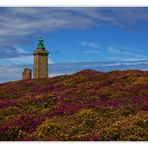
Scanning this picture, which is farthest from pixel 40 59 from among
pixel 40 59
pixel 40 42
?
pixel 40 42

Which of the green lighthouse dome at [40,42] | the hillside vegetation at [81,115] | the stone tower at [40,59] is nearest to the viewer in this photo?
the hillside vegetation at [81,115]

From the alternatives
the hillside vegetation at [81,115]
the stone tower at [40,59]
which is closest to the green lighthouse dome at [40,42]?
the stone tower at [40,59]

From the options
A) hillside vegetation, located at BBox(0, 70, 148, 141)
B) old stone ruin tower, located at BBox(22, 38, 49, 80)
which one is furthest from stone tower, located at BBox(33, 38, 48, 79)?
hillside vegetation, located at BBox(0, 70, 148, 141)

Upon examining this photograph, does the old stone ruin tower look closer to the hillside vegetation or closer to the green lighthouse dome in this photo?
the green lighthouse dome

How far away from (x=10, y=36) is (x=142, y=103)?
7.11 metres

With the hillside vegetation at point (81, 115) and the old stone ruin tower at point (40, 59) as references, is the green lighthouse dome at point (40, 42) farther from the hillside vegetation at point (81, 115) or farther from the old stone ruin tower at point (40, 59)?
the hillside vegetation at point (81, 115)

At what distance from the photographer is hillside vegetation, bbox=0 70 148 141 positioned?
48.9ft

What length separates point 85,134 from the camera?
48.9ft

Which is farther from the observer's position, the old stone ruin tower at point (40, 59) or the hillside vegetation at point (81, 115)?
the old stone ruin tower at point (40, 59)

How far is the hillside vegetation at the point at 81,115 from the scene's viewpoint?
14914 mm

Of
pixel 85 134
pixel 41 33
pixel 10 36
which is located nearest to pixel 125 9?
pixel 41 33

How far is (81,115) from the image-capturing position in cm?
1697

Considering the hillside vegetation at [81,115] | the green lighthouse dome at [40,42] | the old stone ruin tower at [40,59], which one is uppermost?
the green lighthouse dome at [40,42]

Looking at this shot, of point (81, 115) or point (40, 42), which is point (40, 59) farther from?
point (81, 115)
